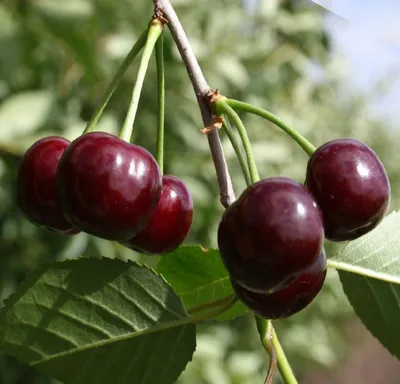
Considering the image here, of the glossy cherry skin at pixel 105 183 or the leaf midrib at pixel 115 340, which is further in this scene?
the leaf midrib at pixel 115 340

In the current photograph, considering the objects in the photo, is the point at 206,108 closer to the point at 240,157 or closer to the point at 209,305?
the point at 240,157

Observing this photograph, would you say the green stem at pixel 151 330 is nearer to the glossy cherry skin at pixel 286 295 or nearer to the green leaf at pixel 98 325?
the green leaf at pixel 98 325

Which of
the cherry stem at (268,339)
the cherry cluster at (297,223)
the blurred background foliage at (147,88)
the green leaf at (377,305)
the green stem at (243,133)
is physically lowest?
the blurred background foliage at (147,88)

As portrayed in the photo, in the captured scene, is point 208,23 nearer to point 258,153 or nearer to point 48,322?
point 258,153

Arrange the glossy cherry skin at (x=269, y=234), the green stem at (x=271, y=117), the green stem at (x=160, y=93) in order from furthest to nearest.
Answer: the green stem at (x=160, y=93) < the green stem at (x=271, y=117) < the glossy cherry skin at (x=269, y=234)

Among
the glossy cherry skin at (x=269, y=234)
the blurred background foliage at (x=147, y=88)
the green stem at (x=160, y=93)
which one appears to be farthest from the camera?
the blurred background foliage at (x=147, y=88)

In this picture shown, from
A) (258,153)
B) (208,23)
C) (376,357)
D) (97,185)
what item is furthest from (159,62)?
(376,357)

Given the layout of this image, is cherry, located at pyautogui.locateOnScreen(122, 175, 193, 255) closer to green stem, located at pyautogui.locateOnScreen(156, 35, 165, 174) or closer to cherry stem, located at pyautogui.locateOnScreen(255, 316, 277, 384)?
green stem, located at pyautogui.locateOnScreen(156, 35, 165, 174)

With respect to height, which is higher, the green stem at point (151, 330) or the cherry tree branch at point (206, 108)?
the cherry tree branch at point (206, 108)

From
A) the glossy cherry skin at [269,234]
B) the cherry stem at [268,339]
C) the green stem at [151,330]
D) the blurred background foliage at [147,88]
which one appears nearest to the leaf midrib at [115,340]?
the green stem at [151,330]
